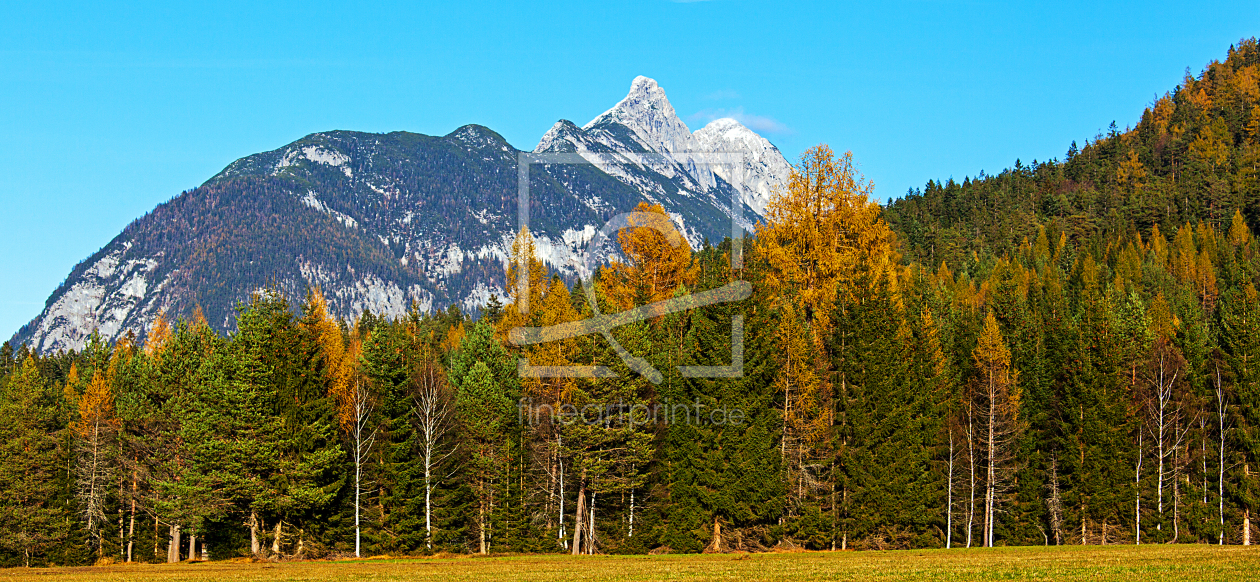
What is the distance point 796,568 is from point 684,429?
53.0 ft

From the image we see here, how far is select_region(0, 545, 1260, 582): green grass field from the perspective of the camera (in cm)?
2745

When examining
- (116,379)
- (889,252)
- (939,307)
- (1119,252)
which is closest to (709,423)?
(889,252)

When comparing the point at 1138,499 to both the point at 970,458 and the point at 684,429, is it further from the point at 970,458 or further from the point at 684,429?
the point at 684,429

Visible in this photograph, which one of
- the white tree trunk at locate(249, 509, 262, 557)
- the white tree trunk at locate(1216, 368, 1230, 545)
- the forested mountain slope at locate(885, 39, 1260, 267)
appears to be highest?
the forested mountain slope at locate(885, 39, 1260, 267)

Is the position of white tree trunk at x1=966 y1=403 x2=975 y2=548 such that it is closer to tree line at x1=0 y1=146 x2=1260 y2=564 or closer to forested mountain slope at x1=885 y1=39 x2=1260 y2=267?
tree line at x1=0 y1=146 x2=1260 y2=564

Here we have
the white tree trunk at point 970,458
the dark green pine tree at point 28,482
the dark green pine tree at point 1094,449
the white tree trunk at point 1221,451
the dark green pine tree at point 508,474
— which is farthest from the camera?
the dark green pine tree at point 28,482

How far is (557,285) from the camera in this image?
57438 millimetres

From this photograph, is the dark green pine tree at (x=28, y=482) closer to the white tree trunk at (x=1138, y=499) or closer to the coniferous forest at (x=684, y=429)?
the coniferous forest at (x=684, y=429)

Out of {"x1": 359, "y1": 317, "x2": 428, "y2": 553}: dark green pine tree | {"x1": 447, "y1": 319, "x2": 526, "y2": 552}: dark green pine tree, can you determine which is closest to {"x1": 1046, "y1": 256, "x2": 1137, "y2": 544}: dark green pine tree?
{"x1": 447, "y1": 319, "x2": 526, "y2": 552}: dark green pine tree

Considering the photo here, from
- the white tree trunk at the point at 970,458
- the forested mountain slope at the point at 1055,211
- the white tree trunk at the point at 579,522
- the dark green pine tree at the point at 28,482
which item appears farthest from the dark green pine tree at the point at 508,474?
the forested mountain slope at the point at 1055,211

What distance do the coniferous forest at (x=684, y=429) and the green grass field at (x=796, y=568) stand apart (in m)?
5.72

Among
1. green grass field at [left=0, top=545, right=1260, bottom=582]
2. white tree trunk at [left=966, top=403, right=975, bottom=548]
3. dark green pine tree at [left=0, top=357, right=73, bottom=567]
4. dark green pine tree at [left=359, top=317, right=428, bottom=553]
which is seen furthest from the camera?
dark green pine tree at [left=0, top=357, right=73, bottom=567]

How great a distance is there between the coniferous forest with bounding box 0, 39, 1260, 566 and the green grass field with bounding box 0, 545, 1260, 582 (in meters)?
5.72

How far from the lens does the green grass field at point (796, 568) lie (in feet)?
90.1
